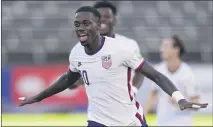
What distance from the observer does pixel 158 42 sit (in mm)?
16406

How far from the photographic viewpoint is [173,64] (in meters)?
8.70

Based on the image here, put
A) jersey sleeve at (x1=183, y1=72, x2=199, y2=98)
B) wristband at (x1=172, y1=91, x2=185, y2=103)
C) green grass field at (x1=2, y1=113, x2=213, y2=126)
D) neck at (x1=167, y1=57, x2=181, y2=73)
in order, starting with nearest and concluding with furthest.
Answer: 1. wristband at (x1=172, y1=91, x2=185, y2=103)
2. jersey sleeve at (x1=183, y1=72, x2=199, y2=98)
3. neck at (x1=167, y1=57, x2=181, y2=73)
4. green grass field at (x1=2, y1=113, x2=213, y2=126)

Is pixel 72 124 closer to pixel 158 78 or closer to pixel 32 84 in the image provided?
pixel 32 84

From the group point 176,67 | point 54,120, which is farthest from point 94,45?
point 54,120

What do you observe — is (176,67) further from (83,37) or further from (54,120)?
(54,120)

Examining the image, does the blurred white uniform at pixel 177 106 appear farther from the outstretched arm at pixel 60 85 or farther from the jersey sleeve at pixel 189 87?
the outstretched arm at pixel 60 85

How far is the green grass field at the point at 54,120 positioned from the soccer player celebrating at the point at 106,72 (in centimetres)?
600

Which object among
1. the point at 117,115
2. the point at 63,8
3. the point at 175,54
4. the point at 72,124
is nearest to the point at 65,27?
the point at 63,8

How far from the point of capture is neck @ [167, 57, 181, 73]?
28.4 feet

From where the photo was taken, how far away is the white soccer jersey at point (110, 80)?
5445 mm

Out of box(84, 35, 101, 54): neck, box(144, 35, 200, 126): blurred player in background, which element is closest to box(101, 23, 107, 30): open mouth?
box(84, 35, 101, 54): neck

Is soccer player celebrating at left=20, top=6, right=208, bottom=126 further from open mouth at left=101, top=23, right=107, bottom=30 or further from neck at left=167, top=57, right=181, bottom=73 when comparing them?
neck at left=167, top=57, right=181, bottom=73

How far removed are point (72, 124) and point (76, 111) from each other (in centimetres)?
245

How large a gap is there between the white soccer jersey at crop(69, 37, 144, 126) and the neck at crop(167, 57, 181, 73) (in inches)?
123
